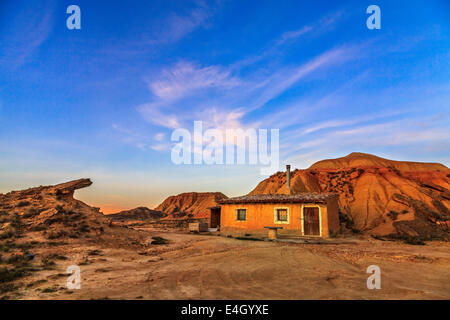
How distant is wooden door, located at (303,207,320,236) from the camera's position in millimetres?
18122

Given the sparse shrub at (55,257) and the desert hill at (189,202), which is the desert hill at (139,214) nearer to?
the desert hill at (189,202)

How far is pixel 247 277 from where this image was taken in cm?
716

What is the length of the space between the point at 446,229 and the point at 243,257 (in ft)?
70.9

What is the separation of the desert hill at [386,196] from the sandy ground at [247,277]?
45.7ft

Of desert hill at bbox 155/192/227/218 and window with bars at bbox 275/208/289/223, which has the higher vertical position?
window with bars at bbox 275/208/289/223

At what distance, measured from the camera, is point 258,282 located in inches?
260

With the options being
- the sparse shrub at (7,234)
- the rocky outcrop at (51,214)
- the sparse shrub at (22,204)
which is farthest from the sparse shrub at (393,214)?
the sparse shrub at (22,204)

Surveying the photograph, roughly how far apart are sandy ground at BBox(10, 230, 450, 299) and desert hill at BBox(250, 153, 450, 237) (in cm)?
1394

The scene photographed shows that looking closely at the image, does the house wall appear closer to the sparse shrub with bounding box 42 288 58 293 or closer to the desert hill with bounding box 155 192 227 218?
the sparse shrub with bounding box 42 288 58 293

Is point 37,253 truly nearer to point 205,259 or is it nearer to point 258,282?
point 205,259

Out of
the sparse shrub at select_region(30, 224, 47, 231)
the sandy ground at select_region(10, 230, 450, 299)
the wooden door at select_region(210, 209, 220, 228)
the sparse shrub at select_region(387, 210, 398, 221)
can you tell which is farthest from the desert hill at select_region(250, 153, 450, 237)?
the sparse shrub at select_region(30, 224, 47, 231)

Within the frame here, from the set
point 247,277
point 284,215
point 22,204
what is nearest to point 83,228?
point 22,204
